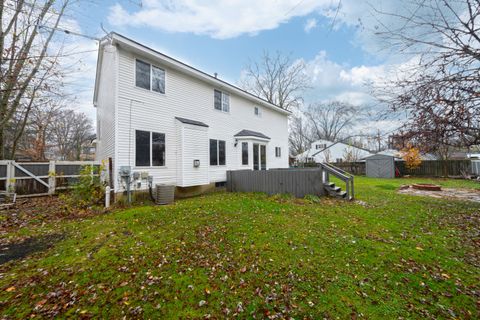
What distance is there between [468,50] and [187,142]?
9.00m

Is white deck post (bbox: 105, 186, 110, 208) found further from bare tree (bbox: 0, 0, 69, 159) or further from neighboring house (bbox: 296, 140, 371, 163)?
neighboring house (bbox: 296, 140, 371, 163)

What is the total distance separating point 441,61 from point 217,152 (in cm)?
883

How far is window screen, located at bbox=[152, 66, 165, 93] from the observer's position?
845cm

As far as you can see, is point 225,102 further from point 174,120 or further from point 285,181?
point 285,181

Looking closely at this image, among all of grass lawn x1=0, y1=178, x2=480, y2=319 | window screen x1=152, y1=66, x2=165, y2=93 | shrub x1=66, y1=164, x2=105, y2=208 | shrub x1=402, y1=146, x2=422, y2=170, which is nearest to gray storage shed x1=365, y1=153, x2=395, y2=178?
shrub x1=402, y1=146, x2=422, y2=170

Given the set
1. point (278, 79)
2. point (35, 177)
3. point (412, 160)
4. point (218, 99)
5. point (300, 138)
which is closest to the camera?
point (35, 177)

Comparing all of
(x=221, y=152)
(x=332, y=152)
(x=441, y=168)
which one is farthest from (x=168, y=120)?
(x=332, y=152)

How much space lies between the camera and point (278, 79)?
84.8ft

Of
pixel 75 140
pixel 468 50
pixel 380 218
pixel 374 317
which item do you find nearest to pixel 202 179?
pixel 380 218

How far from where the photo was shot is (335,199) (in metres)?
8.26

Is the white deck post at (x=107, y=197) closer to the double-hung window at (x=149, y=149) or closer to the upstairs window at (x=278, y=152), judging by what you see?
the double-hung window at (x=149, y=149)

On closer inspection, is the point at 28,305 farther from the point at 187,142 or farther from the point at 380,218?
the point at 380,218

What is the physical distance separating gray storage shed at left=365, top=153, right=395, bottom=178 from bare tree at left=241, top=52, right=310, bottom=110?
11428 millimetres

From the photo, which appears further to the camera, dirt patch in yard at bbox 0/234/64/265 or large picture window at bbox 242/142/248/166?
large picture window at bbox 242/142/248/166
